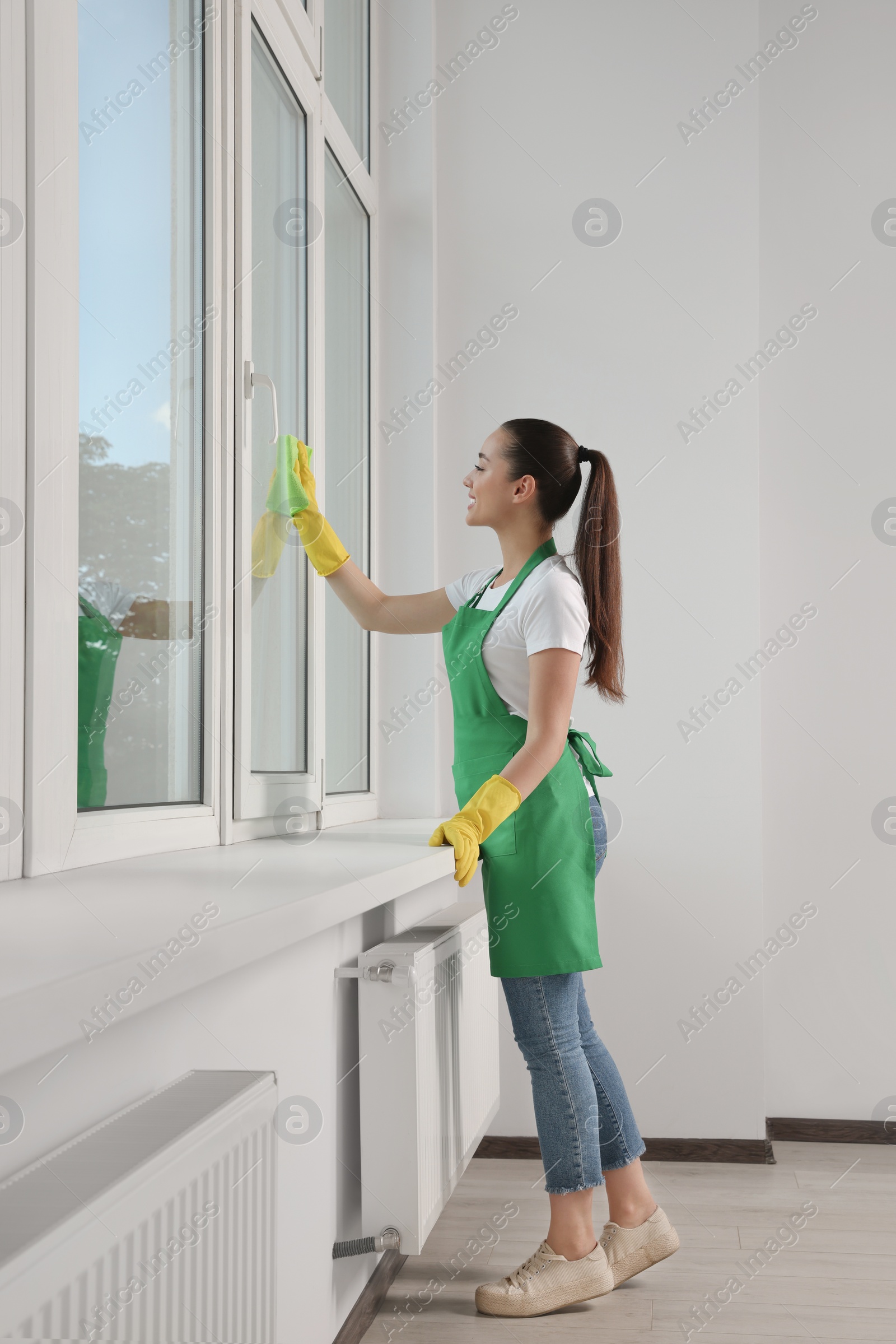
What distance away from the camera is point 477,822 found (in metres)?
1.53

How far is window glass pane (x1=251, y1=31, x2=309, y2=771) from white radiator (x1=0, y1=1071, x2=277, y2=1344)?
2.57 feet

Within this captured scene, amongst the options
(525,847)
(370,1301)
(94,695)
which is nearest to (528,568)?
(525,847)

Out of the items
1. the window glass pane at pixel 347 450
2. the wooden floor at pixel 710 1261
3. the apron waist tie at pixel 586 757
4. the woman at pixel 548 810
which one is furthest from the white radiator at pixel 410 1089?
the window glass pane at pixel 347 450

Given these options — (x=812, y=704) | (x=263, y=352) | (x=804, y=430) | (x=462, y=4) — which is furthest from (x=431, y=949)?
(x=462, y=4)

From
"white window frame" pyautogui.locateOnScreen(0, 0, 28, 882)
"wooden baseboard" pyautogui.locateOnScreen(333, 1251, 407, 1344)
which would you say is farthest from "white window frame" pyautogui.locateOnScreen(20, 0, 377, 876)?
"wooden baseboard" pyautogui.locateOnScreen(333, 1251, 407, 1344)

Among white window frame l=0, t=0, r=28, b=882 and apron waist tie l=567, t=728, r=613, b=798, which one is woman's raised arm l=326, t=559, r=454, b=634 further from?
white window frame l=0, t=0, r=28, b=882

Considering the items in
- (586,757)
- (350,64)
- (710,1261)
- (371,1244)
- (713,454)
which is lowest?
(710,1261)

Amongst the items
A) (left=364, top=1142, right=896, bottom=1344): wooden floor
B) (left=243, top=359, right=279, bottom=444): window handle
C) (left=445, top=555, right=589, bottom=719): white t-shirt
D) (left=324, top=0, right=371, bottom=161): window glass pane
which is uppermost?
(left=324, top=0, right=371, bottom=161): window glass pane

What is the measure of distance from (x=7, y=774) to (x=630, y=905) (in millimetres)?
1789

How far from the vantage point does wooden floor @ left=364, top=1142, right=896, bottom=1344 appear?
167 centimetres

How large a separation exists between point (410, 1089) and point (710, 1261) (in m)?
0.77

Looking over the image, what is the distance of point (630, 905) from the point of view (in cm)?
252

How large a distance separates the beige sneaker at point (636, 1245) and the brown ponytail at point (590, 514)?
34.8 inches

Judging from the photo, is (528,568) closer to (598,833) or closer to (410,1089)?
(598,833)
